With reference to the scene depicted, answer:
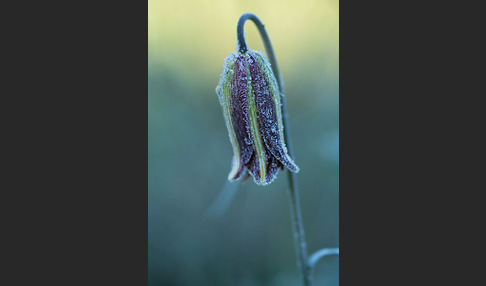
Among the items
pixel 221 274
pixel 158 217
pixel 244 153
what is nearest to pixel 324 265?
pixel 221 274

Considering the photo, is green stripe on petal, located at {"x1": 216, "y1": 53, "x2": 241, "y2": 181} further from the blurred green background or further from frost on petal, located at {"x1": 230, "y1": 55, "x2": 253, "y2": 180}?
the blurred green background

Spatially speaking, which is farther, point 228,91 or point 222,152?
point 222,152

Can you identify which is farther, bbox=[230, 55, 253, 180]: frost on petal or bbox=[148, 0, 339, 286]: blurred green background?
bbox=[148, 0, 339, 286]: blurred green background

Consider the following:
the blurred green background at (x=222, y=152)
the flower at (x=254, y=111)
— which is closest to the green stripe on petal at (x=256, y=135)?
the flower at (x=254, y=111)

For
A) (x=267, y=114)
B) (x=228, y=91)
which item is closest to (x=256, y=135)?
(x=267, y=114)

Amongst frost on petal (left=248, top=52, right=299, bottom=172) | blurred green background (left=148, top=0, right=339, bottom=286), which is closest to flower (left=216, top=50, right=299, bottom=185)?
frost on petal (left=248, top=52, right=299, bottom=172)

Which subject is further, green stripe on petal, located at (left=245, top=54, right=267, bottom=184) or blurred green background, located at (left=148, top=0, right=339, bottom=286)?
blurred green background, located at (left=148, top=0, right=339, bottom=286)

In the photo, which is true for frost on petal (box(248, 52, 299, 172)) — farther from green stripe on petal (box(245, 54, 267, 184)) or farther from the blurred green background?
the blurred green background

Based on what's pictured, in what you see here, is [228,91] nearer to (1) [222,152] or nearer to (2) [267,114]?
(2) [267,114]
